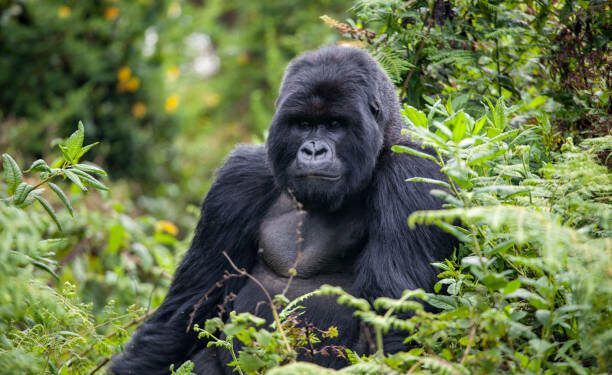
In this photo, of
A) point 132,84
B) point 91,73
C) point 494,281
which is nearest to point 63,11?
point 91,73

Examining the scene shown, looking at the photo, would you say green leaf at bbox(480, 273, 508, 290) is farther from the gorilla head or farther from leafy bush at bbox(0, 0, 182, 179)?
leafy bush at bbox(0, 0, 182, 179)

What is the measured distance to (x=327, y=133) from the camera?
302 centimetres

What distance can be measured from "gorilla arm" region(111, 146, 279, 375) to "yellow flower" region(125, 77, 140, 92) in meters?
4.04

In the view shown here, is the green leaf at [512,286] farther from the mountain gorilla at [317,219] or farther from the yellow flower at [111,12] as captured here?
the yellow flower at [111,12]

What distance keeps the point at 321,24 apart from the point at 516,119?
19.4ft

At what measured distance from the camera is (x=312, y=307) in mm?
2961

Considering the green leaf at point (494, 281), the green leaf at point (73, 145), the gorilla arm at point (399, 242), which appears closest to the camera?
the green leaf at point (494, 281)

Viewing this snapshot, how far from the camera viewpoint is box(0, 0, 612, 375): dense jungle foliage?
1.87m

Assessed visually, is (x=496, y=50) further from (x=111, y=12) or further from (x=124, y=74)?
(x=111, y=12)

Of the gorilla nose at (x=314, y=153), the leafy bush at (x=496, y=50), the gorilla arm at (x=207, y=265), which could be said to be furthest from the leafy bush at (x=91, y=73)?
the gorilla nose at (x=314, y=153)

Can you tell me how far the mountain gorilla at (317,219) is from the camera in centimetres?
280

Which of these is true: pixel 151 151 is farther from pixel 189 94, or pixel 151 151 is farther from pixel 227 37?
pixel 227 37

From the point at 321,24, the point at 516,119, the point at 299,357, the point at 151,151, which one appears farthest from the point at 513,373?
the point at 321,24

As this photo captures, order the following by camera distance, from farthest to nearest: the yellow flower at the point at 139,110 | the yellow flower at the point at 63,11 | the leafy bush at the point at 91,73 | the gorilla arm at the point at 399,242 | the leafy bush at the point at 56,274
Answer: the yellow flower at the point at 139,110 < the yellow flower at the point at 63,11 < the leafy bush at the point at 91,73 < the gorilla arm at the point at 399,242 < the leafy bush at the point at 56,274
